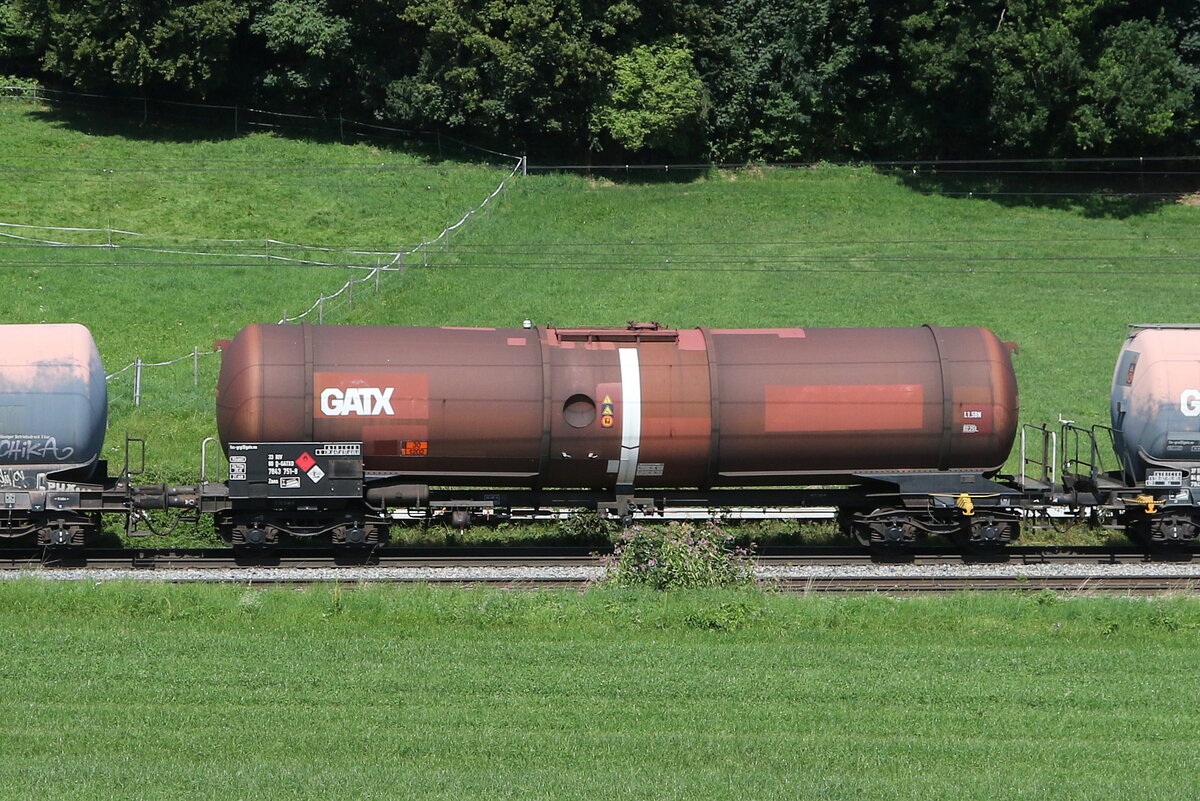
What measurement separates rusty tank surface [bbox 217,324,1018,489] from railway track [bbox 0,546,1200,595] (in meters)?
1.47

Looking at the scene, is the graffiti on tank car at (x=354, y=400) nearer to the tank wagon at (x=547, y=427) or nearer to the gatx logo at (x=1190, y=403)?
the tank wagon at (x=547, y=427)

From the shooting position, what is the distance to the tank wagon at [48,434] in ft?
69.3

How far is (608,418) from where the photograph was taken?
836 inches

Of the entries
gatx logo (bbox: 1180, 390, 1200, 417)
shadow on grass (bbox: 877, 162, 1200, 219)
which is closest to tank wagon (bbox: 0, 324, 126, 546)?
gatx logo (bbox: 1180, 390, 1200, 417)

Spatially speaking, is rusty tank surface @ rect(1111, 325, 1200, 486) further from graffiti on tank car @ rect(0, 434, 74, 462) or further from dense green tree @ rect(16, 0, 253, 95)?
dense green tree @ rect(16, 0, 253, 95)

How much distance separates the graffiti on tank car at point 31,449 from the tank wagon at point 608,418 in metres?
2.73

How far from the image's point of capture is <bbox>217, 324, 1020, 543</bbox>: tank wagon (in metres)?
20.9

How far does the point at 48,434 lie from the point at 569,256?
78.9 feet

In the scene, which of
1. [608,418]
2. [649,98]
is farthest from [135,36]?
[608,418]

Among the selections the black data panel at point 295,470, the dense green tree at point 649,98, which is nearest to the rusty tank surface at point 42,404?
the black data panel at point 295,470

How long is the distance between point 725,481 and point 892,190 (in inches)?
1283

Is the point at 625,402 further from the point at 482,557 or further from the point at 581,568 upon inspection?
the point at 482,557

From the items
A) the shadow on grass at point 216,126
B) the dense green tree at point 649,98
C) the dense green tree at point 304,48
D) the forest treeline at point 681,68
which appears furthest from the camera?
the shadow on grass at point 216,126

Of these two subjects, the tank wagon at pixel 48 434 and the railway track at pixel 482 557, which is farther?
the railway track at pixel 482 557
